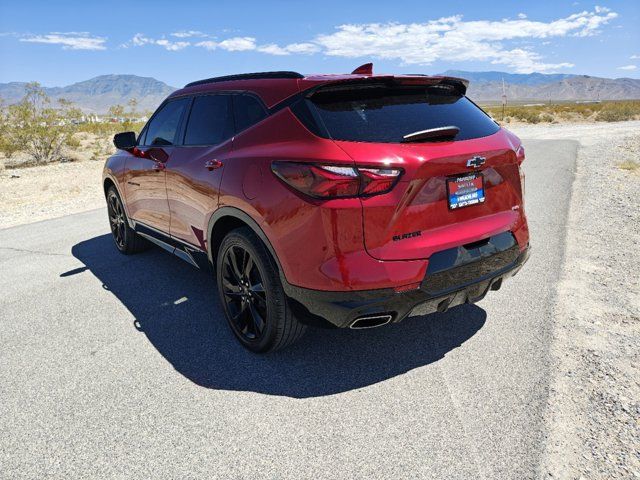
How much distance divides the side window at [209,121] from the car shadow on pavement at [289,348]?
1.41 m

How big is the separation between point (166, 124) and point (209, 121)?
0.90 metres

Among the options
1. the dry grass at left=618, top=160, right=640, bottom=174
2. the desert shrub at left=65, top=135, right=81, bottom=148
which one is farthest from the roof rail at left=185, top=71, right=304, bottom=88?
the desert shrub at left=65, top=135, right=81, bottom=148

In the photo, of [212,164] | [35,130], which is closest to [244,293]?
[212,164]

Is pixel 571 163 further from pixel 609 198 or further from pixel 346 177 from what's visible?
pixel 346 177

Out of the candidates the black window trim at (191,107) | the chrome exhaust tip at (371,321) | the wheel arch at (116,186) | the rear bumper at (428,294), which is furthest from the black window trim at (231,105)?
the wheel arch at (116,186)

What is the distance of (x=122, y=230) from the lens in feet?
17.9

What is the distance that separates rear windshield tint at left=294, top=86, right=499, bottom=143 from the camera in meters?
2.42

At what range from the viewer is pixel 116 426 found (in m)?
2.43

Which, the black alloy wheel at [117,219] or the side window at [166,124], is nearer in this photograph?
the side window at [166,124]

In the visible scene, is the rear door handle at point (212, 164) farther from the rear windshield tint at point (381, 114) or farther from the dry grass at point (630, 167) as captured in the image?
the dry grass at point (630, 167)

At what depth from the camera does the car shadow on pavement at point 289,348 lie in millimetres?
2771

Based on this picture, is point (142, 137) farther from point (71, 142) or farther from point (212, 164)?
point (71, 142)

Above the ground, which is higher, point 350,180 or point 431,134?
point 431,134

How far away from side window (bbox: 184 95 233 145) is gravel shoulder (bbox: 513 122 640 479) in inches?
103
